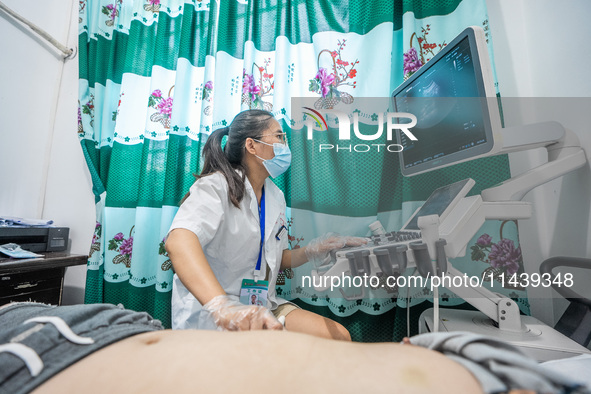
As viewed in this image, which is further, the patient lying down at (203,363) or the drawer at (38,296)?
the drawer at (38,296)

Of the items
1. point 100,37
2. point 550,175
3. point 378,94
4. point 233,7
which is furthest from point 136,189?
point 550,175

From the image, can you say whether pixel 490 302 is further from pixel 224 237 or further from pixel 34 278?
pixel 34 278

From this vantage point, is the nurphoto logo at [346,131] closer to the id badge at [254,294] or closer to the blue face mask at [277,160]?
the blue face mask at [277,160]

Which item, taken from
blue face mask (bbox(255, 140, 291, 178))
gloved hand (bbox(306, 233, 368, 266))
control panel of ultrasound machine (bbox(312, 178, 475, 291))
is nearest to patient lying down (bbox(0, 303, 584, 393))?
control panel of ultrasound machine (bbox(312, 178, 475, 291))

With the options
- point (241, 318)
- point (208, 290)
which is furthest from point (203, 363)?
point (208, 290)

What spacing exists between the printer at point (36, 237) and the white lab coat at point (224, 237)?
3.04ft

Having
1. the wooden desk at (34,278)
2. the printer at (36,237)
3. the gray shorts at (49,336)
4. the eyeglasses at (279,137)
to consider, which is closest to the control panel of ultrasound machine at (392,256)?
the gray shorts at (49,336)

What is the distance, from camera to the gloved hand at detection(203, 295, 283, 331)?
683 millimetres

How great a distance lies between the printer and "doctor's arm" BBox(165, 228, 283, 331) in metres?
1.07

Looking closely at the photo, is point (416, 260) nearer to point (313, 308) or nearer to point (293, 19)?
point (313, 308)

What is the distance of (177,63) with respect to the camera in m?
1.63

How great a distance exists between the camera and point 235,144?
4.43ft

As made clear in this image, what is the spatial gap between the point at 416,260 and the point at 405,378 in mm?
449

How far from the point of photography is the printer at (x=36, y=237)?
4.47 feet
